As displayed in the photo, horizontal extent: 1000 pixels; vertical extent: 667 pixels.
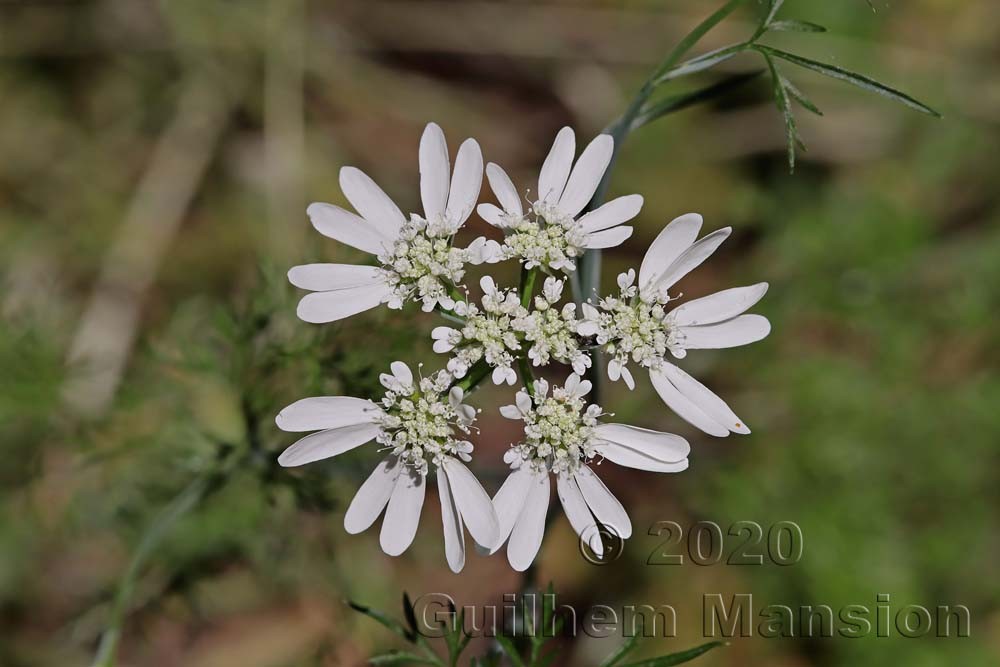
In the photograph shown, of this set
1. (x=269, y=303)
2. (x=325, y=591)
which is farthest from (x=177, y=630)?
(x=269, y=303)

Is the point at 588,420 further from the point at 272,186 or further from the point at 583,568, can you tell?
the point at 272,186

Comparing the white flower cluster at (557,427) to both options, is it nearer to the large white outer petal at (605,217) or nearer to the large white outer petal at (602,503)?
the large white outer petal at (602,503)

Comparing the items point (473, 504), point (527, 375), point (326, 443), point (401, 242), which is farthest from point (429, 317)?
point (473, 504)

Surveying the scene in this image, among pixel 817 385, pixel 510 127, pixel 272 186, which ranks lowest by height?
pixel 817 385

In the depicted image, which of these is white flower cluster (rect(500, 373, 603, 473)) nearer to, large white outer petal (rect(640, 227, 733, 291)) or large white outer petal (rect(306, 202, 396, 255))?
large white outer petal (rect(640, 227, 733, 291))

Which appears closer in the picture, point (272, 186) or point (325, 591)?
point (325, 591)

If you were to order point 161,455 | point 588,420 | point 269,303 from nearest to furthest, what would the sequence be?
1. point 588,420
2. point 269,303
3. point 161,455

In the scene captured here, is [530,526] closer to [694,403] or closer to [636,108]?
[694,403]

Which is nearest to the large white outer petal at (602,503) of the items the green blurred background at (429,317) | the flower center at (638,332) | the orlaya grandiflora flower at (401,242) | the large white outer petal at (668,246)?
the flower center at (638,332)
